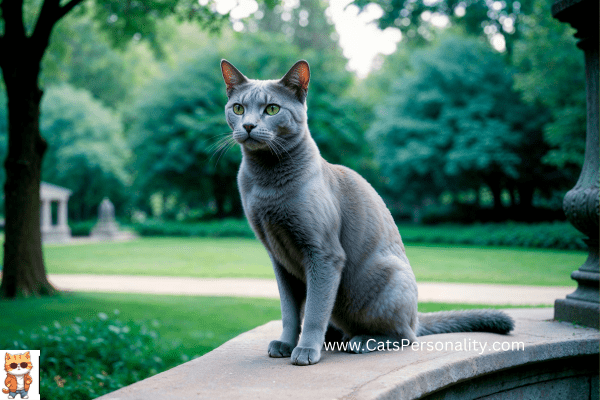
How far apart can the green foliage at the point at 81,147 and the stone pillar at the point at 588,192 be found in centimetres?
2950

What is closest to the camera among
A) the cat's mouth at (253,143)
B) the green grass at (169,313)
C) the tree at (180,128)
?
the cat's mouth at (253,143)

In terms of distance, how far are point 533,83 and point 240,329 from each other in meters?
14.1

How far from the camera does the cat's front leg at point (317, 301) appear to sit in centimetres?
242

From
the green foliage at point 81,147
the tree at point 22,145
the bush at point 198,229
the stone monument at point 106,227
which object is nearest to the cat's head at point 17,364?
the tree at point 22,145

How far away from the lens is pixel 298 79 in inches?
99.0

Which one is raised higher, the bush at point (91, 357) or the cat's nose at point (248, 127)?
the cat's nose at point (248, 127)

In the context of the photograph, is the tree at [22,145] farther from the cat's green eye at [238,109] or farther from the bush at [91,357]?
the cat's green eye at [238,109]

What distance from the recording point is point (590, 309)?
10.8 feet

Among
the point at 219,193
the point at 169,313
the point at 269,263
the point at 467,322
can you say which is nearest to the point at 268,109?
the point at 467,322

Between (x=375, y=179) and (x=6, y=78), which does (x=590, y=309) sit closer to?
(x=6, y=78)

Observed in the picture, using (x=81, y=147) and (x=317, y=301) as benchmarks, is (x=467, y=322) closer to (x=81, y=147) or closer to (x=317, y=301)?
(x=317, y=301)

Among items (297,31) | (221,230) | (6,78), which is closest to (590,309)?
(6,78)

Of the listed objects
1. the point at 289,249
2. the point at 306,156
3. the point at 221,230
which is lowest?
the point at 221,230

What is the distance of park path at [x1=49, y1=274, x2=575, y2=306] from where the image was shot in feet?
24.5
